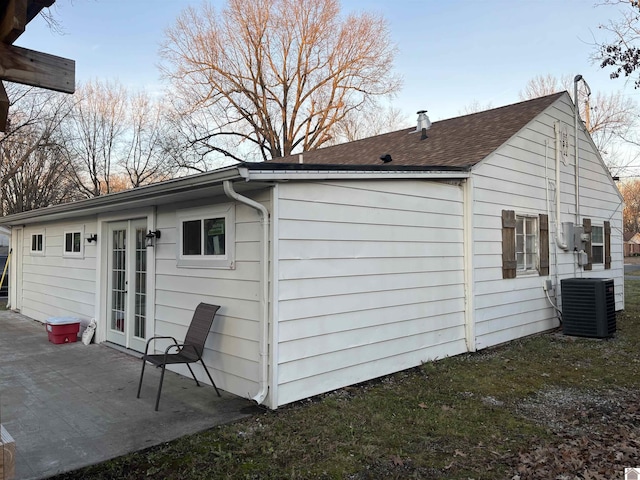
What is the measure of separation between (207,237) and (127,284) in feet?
7.09

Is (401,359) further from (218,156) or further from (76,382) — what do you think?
(218,156)

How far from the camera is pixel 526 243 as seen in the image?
7465 millimetres

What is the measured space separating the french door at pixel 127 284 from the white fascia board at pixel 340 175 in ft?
9.76

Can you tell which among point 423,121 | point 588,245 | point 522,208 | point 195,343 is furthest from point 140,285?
point 588,245

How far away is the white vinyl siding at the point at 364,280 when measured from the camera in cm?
427

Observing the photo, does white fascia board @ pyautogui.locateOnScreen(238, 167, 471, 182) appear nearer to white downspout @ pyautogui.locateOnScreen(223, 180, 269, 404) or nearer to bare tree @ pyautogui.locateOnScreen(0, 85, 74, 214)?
white downspout @ pyautogui.locateOnScreen(223, 180, 269, 404)

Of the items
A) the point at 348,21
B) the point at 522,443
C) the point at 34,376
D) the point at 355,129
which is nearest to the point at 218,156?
the point at 355,129

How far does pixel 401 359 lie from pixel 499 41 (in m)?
8.68

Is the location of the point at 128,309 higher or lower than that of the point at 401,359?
higher

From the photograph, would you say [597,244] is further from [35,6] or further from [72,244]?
[72,244]

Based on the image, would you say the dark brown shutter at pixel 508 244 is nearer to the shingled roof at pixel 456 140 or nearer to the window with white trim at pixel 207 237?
the shingled roof at pixel 456 140

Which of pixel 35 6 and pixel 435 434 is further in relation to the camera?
pixel 435 434

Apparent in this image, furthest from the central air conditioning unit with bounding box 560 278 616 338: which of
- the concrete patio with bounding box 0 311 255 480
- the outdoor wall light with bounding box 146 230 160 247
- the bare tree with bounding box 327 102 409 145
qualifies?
the bare tree with bounding box 327 102 409 145

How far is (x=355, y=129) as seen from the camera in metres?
21.7
